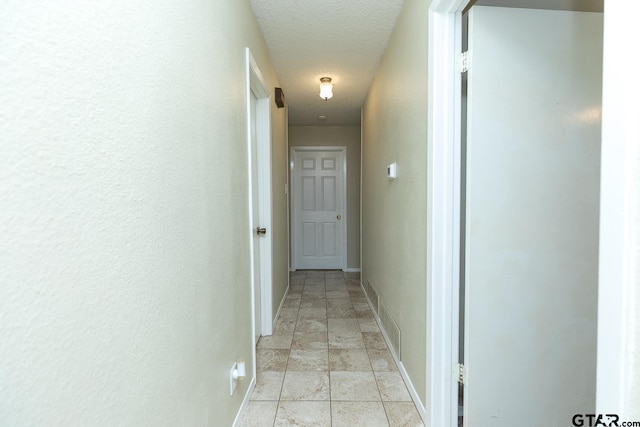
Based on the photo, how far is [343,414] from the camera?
174 cm

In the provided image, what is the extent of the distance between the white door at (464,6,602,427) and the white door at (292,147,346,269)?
391 centimetres

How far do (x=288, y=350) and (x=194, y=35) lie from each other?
2174 millimetres

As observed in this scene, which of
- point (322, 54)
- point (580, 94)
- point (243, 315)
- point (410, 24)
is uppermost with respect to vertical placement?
point (322, 54)

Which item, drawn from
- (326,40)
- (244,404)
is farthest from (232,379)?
(326,40)

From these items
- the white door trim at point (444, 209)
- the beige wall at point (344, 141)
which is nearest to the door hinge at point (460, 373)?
the white door trim at point (444, 209)

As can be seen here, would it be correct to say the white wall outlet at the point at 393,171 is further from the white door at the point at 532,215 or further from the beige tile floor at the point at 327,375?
the beige tile floor at the point at 327,375

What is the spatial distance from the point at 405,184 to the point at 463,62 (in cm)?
78

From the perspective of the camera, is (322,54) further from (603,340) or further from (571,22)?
(603,340)

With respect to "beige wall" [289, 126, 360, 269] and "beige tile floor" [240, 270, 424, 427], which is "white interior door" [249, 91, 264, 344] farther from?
"beige wall" [289, 126, 360, 269]

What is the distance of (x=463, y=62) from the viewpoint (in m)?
1.43

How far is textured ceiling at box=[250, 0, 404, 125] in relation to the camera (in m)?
2.07

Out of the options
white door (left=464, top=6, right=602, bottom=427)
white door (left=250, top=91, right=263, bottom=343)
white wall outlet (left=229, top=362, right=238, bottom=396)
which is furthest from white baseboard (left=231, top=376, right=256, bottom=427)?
white door (left=464, top=6, right=602, bottom=427)

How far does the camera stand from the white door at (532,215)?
1362mm

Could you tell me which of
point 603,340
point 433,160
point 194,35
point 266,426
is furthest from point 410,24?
point 266,426
